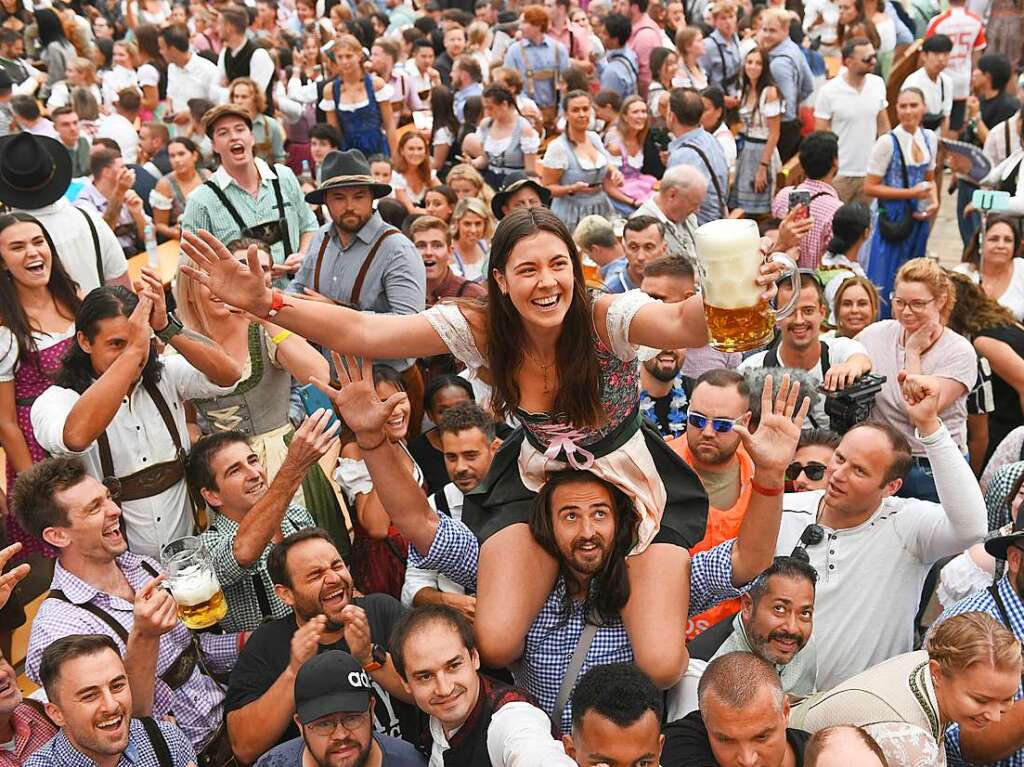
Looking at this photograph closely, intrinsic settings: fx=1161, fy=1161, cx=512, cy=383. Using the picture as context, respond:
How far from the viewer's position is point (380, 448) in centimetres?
332

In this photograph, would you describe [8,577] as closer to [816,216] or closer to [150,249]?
[150,249]

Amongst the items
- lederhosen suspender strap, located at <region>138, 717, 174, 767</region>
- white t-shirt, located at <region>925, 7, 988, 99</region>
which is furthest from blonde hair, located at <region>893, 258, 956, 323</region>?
white t-shirt, located at <region>925, 7, 988, 99</region>

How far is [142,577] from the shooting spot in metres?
3.65

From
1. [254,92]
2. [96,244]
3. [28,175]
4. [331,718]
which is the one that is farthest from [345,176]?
[254,92]

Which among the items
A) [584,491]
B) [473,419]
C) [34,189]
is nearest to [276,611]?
[473,419]

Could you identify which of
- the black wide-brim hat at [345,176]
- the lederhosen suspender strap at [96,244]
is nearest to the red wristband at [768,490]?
the black wide-brim hat at [345,176]

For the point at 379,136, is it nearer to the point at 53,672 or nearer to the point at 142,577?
the point at 142,577

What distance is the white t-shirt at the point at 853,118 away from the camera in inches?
335

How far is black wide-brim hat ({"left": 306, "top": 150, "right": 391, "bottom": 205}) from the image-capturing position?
5.11 metres

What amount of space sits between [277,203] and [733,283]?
12.2 ft

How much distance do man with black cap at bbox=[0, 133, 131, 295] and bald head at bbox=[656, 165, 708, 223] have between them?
9.18ft

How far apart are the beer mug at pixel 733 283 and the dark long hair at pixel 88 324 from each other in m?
2.12

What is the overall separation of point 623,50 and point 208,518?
7.46 metres

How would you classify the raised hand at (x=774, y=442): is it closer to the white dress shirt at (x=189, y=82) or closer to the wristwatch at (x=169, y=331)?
the wristwatch at (x=169, y=331)
